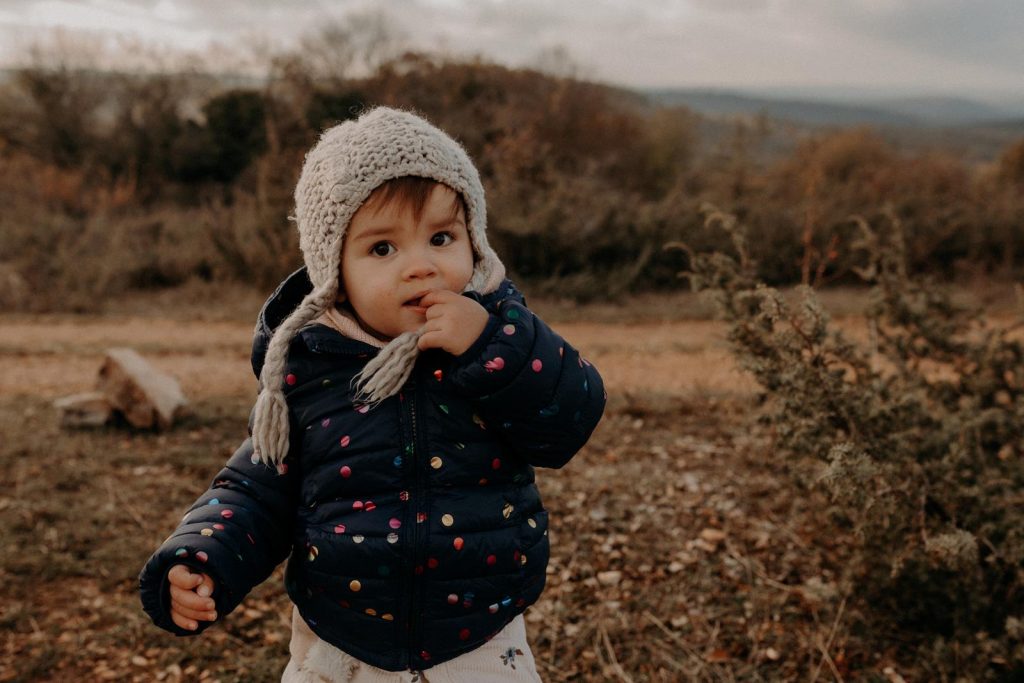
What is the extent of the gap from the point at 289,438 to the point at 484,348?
0.47 meters

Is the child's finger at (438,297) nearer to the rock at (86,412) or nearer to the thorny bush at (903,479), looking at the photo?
the thorny bush at (903,479)

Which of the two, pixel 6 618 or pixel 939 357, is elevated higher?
pixel 939 357

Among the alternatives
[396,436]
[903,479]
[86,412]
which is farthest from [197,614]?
[86,412]

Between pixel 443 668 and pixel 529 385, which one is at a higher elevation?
pixel 529 385

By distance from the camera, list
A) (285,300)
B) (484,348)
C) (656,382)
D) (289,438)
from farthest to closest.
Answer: (656,382)
(285,300)
(289,438)
(484,348)

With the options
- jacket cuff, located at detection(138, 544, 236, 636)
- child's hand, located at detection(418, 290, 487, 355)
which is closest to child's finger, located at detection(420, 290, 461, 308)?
child's hand, located at detection(418, 290, 487, 355)

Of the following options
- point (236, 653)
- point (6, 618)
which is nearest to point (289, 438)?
point (236, 653)

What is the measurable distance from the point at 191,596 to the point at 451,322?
71 centimetres

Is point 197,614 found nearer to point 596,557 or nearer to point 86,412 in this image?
point 596,557

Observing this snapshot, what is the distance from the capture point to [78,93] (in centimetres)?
1725

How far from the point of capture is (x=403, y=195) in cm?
168

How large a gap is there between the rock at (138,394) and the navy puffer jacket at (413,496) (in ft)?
A: 11.7

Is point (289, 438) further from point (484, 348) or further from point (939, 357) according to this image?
point (939, 357)

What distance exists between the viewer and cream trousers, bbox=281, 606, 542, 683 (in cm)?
175
